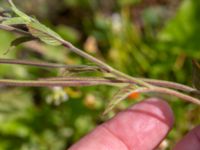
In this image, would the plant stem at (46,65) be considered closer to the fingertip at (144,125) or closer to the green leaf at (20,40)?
the green leaf at (20,40)

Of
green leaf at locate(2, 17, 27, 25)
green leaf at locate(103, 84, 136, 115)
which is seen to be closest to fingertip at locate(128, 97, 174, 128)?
green leaf at locate(103, 84, 136, 115)

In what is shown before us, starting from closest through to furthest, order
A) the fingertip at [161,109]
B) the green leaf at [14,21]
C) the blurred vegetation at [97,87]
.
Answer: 1. the green leaf at [14,21]
2. the fingertip at [161,109]
3. the blurred vegetation at [97,87]

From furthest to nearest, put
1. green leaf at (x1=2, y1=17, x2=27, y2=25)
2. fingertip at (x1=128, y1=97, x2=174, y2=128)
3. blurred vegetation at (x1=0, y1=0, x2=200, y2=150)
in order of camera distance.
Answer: blurred vegetation at (x1=0, y1=0, x2=200, y2=150), fingertip at (x1=128, y1=97, x2=174, y2=128), green leaf at (x1=2, y1=17, x2=27, y2=25)

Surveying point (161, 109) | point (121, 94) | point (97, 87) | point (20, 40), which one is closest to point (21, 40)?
point (20, 40)

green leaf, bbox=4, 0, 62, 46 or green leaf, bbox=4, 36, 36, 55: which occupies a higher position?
green leaf, bbox=4, 0, 62, 46

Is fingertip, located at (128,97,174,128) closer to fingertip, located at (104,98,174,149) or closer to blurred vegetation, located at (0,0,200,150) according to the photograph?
fingertip, located at (104,98,174,149)

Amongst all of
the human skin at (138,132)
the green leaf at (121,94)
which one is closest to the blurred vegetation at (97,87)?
the human skin at (138,132)

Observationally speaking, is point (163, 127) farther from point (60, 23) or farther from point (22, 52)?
point (60, 23)
